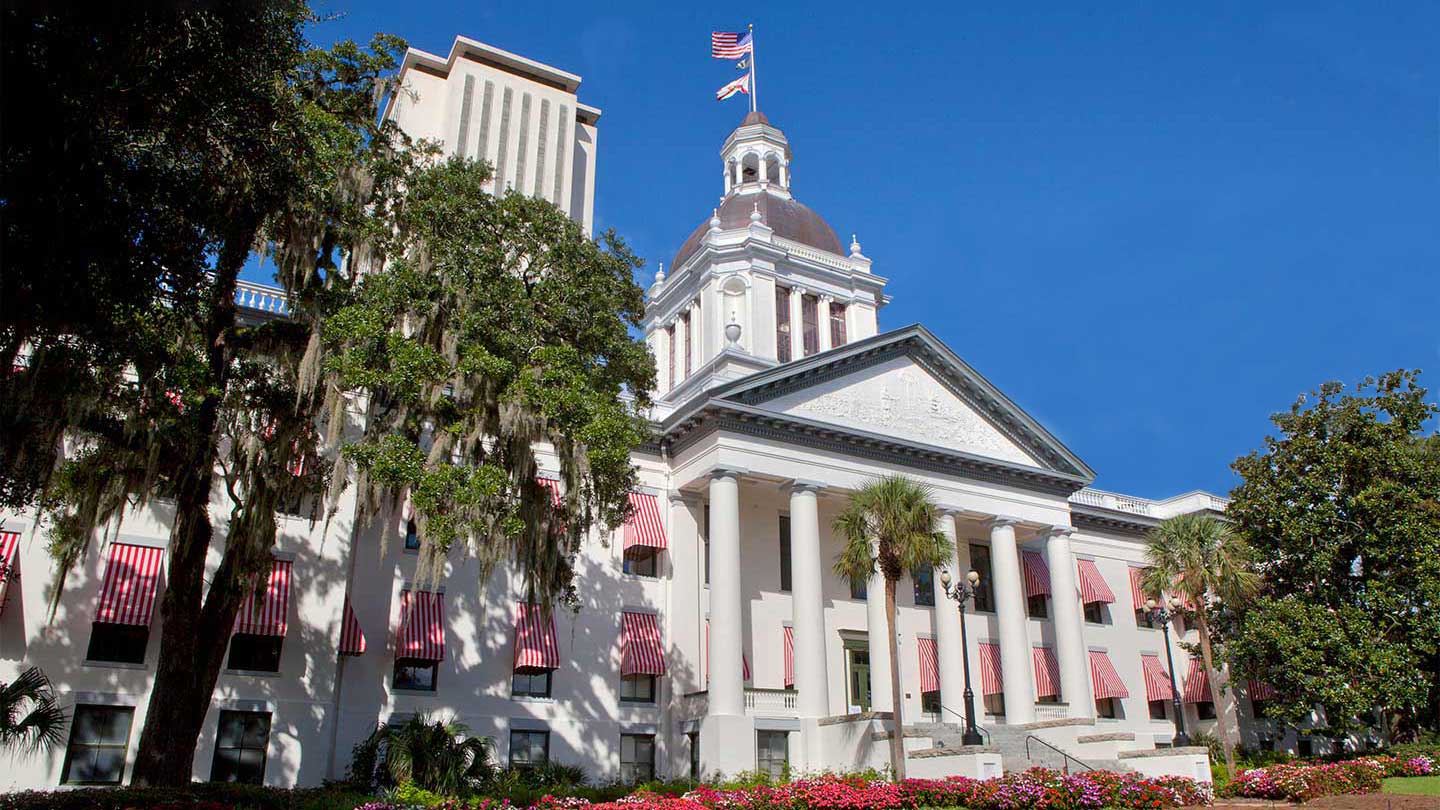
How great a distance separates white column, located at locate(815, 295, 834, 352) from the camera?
47719 millimetres

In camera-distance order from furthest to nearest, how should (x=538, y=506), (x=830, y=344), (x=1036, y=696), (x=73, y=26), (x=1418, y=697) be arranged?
(x=830, y=344)
(x=1036, y=696)
(x=1418, y=697)
(x=538, y=506)
(x=73, y=26)

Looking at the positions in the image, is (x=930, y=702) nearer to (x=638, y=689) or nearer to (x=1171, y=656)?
(x=1171, y=656)

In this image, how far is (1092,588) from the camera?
3872 cm

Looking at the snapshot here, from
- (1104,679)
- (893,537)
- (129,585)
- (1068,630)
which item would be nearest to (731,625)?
(893,537)

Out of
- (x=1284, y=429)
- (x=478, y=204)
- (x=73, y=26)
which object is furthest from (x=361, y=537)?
(x=1284, y=429)

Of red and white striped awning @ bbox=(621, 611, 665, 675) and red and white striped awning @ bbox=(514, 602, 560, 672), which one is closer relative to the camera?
red and white striped awning @ bbox=(514, 602, 560, 672)

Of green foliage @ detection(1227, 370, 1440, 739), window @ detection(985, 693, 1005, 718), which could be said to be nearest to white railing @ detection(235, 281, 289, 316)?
window @ detection(985, 693, 1005, 718)

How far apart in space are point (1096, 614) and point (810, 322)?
17847mm

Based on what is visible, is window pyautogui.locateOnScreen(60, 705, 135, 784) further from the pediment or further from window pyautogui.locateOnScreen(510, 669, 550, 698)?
the pediment

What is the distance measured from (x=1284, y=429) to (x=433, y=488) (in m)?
31.3

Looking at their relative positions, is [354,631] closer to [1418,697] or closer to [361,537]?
[361,537]

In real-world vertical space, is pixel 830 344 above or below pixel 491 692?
above

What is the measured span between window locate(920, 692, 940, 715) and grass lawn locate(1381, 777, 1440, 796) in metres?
12.2

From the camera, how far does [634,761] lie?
29.2 meters
